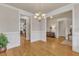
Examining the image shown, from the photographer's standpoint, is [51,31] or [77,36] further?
[51,31]

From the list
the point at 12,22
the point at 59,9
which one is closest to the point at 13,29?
the point at 12,22

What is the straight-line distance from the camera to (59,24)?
12836 mm

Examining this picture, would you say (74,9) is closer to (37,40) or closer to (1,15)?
(1,15)

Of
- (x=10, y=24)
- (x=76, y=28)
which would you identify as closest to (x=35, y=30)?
(x=10, y=24)

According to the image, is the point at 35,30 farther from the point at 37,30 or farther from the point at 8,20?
the point at 8,20

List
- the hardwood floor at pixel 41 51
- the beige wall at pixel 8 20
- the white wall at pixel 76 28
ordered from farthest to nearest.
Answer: the beige wall at pixel 8 20 < the white wall at pixel 76 28 < the hardwood floor at pixel 41 51

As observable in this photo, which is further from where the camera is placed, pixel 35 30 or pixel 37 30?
pixel 37 30

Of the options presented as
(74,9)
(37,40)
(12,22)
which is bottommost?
(37,40)

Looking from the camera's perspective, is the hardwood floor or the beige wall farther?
the beige wall

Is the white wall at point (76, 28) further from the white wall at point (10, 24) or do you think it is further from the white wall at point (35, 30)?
the white wall at point (35, 30)

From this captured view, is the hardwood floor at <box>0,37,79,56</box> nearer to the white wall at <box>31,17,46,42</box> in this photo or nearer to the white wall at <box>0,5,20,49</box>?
the white wall at <box>0,5,20,49</box>

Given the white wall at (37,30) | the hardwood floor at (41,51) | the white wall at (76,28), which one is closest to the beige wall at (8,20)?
the hardwood floor at (41,51)

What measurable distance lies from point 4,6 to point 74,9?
3263mm

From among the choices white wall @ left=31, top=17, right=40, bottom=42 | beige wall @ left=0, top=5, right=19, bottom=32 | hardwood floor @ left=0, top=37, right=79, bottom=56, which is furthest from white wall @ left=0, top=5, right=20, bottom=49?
white wall @ left=31, top=17, right=40, bottom=42
